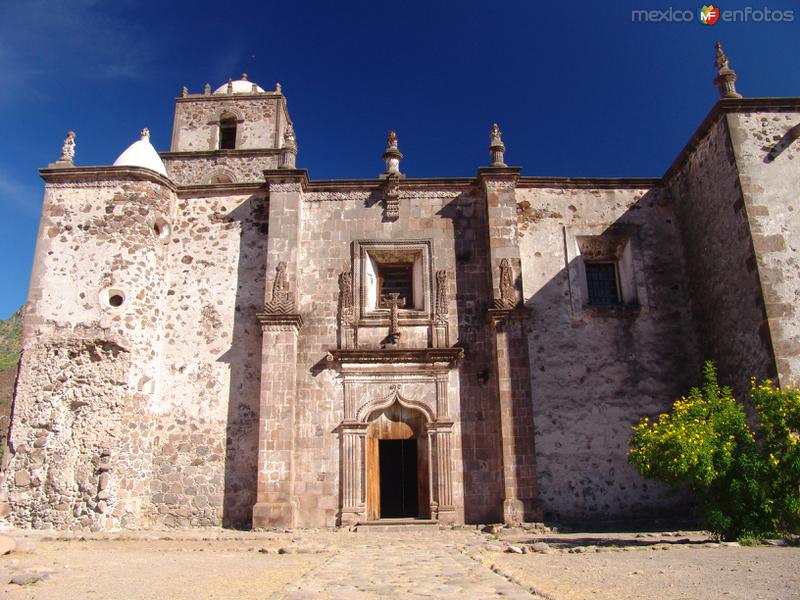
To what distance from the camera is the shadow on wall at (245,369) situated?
43.8 ft

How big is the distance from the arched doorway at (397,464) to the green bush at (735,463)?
5.13 meters

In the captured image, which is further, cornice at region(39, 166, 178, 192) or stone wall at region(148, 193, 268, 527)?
cornice at region(39, 166, 178, 192)

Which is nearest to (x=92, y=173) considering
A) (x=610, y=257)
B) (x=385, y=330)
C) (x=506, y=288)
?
(x=385, y=330)

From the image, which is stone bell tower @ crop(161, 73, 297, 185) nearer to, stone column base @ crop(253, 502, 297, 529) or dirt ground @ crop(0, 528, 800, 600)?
stone column base @ crop(253, 502, 297, 529)

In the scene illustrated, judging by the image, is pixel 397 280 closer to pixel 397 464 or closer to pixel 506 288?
pixel 506 288

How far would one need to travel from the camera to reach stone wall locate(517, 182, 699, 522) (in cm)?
1343

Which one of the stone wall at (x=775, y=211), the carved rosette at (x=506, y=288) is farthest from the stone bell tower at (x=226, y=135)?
the stone wall at (x=775, y=211)

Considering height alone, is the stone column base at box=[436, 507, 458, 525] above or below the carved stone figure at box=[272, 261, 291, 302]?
below

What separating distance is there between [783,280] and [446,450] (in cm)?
733

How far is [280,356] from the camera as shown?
1370 centimetres

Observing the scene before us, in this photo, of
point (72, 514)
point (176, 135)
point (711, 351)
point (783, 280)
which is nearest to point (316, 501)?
point (72, 514)

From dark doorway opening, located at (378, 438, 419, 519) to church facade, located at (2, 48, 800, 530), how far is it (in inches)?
2.0

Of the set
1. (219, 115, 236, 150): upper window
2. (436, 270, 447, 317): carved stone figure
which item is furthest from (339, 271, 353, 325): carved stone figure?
(219, 115, 236, 150): upper window

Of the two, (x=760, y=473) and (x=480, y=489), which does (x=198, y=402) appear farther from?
(x=760, y=473)
